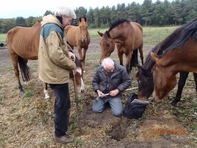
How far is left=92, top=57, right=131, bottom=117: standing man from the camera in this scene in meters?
3.88

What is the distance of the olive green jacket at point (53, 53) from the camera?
2568mm

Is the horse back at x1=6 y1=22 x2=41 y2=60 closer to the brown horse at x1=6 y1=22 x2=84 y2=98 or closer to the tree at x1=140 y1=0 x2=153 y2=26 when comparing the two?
the brown horse at x1=6 y1=22 x2=84 y2=98

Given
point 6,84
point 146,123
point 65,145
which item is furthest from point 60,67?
point 6,84

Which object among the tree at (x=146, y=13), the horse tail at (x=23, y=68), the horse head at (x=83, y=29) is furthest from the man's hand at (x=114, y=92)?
the tree at (x=146, y=13)

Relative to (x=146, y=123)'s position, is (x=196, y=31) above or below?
above

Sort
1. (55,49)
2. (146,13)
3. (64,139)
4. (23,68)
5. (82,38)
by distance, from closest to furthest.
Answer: (55,49) < (64,139) < (23,68) < (82,38) < (146,13)

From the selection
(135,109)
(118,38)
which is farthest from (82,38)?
(135,109)

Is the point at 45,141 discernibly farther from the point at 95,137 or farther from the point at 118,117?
the point at 118,117

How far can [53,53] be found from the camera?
257 centimetres

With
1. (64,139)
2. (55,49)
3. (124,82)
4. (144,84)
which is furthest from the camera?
(124,82)

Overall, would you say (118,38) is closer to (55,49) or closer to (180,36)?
(180,36)

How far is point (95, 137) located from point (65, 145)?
→ 1.62 ft

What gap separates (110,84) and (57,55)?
168 centimetres

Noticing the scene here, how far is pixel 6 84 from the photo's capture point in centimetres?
652
